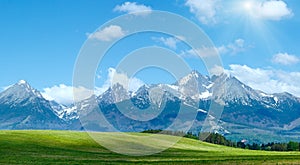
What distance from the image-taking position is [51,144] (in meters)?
91.7

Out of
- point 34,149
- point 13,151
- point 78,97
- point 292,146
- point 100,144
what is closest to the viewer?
point 78,97

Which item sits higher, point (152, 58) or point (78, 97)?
point (152, 58)

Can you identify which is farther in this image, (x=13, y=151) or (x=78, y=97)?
(x=13, y=151)

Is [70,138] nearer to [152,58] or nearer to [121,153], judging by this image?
[121,153]

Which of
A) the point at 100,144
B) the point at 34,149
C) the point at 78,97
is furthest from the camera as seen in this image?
the point at 100,144

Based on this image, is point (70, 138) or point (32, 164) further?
point (70, 138)

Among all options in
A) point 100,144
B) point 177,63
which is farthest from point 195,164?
point 100,144

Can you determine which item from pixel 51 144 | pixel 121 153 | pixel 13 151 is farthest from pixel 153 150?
pixel 13 151

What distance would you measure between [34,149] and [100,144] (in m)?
27.4

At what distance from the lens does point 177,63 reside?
52.7 meters

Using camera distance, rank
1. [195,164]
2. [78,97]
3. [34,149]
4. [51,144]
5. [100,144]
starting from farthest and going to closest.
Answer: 1. [100,144]
2. [51,144]
3. [34,149]
4. [195,164]
5. [78,97]

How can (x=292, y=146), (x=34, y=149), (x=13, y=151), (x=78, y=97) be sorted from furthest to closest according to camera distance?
(x=292, y=146) < (x=34, y=149) < (x=13, y=151) < (x=78, y=97)

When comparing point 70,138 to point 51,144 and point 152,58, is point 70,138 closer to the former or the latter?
point 51,144

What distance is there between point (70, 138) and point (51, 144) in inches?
578
